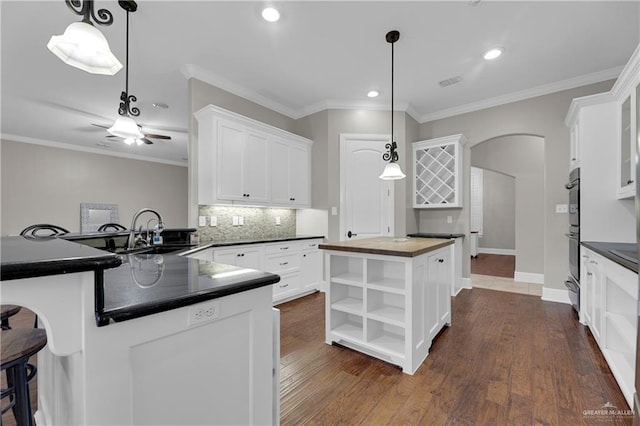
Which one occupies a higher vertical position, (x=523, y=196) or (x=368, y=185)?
(x=368, y=185)

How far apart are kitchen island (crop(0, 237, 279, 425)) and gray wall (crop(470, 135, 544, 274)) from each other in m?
5.31

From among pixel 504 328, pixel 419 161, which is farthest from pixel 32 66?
pixel 504 328

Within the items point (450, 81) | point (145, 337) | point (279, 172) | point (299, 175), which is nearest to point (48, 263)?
point (145, 337)

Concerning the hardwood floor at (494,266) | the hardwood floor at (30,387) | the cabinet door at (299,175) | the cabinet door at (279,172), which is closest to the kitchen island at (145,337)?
the hardwood floor at (30,387)

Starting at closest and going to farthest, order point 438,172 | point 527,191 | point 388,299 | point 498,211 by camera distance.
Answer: point 388,299, point 438,172, point 527,191, point 498,211

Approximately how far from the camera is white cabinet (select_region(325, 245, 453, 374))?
81.1 inches

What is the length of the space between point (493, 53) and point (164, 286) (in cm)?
386

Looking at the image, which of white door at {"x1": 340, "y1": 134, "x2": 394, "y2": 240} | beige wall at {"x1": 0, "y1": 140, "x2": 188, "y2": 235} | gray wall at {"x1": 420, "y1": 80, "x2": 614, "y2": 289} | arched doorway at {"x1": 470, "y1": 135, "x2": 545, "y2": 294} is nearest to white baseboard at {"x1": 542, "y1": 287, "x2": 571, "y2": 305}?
gray wall at {"x1": 420, "y1": 80, "x2": 614, "y2": 289}

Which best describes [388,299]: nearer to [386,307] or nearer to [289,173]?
[386,307]

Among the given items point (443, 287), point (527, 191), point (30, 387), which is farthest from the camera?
point (527, 191)

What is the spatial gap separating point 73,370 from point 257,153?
318 centimetres

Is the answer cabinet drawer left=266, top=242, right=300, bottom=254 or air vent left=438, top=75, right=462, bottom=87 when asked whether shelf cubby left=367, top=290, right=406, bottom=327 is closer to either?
cabinet drawer left=266, top=242, right=300, bottom=254

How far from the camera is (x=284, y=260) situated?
3.68 m

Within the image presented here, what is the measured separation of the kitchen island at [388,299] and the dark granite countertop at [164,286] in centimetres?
128
